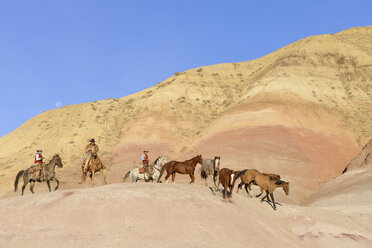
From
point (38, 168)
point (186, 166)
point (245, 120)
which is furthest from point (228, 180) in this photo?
point (245, 120)

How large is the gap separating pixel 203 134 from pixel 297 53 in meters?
27.0

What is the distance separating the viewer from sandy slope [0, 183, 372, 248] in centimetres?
1096

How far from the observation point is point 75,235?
432 inches

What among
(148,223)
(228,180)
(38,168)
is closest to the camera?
(148,223)

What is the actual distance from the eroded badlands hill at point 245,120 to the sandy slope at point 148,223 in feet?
61.8

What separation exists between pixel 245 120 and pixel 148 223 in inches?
1461

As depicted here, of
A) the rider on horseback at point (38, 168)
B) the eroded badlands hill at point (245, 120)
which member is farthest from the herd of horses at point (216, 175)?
the eroded badlands hill at point (245, 120)

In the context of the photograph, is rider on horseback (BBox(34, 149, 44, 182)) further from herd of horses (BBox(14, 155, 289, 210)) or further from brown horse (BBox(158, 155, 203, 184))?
brown horse (BBox(158, 155, 203, 184))

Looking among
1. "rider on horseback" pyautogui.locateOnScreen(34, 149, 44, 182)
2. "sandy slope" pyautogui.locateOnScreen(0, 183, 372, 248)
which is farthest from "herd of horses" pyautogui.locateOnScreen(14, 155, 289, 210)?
"sandy slope" pyautogui.locateOnScreen(0, 183, 372, 248)

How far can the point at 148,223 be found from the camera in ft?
38.7

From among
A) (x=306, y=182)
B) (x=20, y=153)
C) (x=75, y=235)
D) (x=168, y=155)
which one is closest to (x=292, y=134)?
(x=306, y=182)

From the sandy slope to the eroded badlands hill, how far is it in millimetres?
18851

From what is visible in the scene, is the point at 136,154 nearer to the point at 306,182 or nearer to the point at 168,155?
the point at 168,155

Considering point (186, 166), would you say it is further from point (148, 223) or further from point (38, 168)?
point (38, 168)
